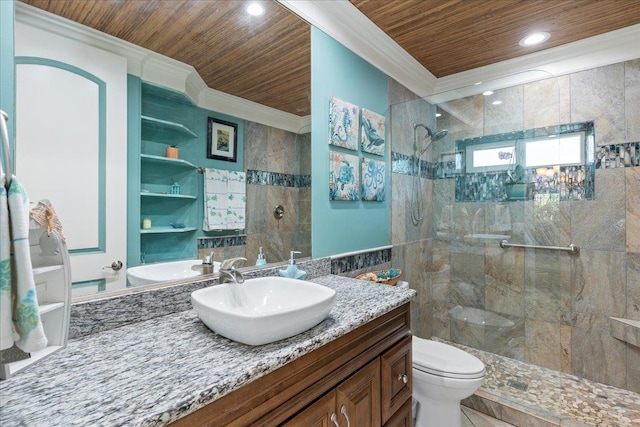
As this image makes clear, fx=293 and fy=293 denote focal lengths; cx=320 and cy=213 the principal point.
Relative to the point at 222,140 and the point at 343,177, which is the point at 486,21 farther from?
the point at 222,140

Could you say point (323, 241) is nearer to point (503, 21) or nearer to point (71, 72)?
point (71, 72)

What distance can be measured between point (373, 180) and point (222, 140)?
116 cm

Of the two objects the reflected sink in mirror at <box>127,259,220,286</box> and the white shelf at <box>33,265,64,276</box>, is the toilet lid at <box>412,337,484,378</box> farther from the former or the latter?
the white shelf at <box>33,265,64,276</box>

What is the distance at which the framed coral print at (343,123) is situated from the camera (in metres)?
1.76

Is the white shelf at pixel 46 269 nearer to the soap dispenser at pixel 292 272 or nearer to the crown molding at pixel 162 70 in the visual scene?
the crown molding at pixel 162 70

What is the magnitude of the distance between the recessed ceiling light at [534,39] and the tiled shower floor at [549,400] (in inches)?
97.7

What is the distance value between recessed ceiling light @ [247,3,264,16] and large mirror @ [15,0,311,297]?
0.02 meters

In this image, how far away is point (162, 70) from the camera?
1075mm

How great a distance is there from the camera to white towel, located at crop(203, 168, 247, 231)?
1.24 m

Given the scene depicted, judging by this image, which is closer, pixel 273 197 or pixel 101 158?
pixel 101 158

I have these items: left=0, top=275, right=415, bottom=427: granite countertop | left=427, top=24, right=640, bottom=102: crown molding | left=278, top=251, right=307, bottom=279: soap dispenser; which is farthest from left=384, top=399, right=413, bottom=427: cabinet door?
left=427, top=24, right=640, bottom=102: crown molding

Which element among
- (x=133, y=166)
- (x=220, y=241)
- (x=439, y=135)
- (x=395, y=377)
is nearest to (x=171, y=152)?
(x=133, y=166)

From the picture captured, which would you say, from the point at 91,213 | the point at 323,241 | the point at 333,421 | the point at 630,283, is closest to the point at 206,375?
the point at 333,421

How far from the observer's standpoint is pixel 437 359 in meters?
1.73
